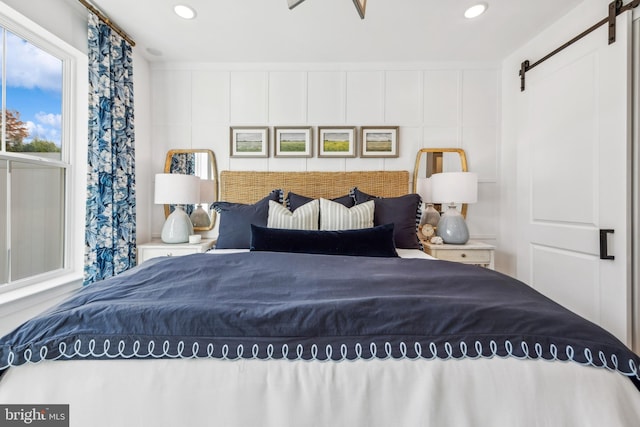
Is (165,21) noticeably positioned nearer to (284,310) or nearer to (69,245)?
(69,245)

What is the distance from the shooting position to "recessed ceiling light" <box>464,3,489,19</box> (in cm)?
213

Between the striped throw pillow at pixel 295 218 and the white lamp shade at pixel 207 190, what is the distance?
1.00m

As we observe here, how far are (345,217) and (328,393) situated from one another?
1567 mm

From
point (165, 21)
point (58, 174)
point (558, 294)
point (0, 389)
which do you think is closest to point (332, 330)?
point (0, 389)

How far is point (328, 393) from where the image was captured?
29.3 inches

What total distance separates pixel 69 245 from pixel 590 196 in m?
3.95

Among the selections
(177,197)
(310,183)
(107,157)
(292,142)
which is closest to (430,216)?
(310,183)

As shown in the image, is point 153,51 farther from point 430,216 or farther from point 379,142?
point 430,216

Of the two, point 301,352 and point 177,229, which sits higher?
point 177,229

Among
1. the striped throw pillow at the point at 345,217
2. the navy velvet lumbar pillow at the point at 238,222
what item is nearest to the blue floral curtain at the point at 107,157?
the navy velvet lumbar pillow at the point at 238,222

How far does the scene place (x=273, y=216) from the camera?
2.29 meters

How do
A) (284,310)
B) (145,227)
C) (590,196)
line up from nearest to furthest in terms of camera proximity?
(284,310) → (590,196) → (145,227)

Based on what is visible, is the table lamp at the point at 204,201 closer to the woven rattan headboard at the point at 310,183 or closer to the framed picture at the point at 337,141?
the woven rattan headboard at the point at 310,183

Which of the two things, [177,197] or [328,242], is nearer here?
[328,242]
